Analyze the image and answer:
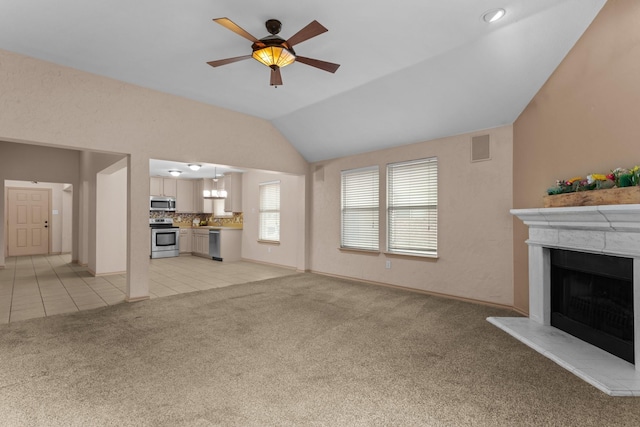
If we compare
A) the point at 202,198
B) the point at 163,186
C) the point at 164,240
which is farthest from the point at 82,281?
the point at 202,198

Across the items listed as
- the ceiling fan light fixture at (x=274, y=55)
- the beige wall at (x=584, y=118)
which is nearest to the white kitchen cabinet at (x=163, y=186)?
the ceiling fan light fixture at (x=274, y=55)

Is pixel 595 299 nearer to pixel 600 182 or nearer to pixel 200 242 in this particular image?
pixel 600 182

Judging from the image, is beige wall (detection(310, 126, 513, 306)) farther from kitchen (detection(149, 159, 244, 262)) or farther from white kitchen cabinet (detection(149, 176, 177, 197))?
white kitchen cabinet (detection(149, 176, 177, 197))

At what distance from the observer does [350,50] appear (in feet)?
11.5

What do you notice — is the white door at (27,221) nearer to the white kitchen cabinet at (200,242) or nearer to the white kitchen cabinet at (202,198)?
the white kitchen cabinet at (202,198)

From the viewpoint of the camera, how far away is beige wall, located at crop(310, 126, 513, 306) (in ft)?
14.1

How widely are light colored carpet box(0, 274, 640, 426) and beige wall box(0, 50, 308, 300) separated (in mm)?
1672

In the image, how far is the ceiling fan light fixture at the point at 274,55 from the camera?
111 inches

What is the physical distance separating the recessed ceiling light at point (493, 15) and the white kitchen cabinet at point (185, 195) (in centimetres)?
952

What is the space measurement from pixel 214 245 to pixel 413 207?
572 cm

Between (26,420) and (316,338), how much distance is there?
2136mm

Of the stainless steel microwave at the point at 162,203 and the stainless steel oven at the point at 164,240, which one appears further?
the stainless steel microwave at the point at 162,203

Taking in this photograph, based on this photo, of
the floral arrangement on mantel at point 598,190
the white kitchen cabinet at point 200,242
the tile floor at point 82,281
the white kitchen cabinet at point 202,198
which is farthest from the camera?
the white kitchen cabinet at point 202,198

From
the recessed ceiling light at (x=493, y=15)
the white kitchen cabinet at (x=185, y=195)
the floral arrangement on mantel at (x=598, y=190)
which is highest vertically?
the recessed ceiling light at (x=493, y=15)
